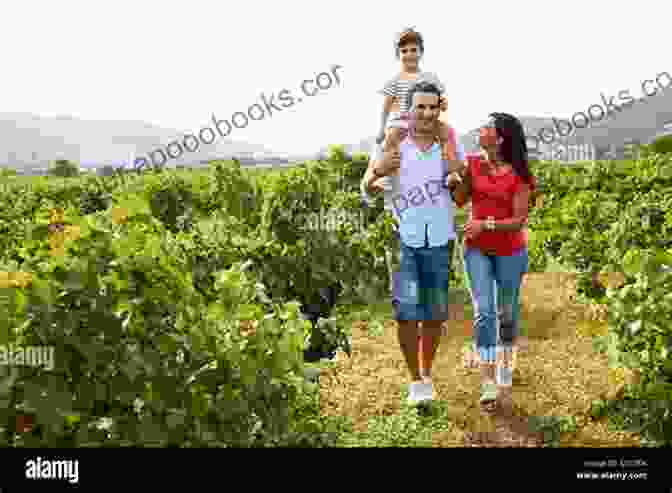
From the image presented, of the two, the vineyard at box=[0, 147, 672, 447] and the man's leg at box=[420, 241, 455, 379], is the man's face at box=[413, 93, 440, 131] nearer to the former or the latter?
the man's leg at box=[420, 241, 455, 379]

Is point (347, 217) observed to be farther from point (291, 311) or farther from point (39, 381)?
point (39, 381)

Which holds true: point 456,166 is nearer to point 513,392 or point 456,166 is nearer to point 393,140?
point 393,140

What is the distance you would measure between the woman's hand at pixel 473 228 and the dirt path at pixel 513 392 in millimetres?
1106

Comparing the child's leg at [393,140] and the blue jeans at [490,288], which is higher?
the child's leg at [393,140]

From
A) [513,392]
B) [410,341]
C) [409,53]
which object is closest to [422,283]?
[410,341]

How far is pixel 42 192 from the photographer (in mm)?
17969

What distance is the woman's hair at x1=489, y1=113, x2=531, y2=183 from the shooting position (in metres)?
4.18

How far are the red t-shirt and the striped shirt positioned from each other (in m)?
0.66

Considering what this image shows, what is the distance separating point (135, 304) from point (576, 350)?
13.7ft

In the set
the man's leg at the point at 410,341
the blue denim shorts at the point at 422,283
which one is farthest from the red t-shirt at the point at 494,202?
the man's leg at the point at 410,341

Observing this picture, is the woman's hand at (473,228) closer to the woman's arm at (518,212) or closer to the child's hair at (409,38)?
the woman's arm at (518,212)

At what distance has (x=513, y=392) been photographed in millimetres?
4824

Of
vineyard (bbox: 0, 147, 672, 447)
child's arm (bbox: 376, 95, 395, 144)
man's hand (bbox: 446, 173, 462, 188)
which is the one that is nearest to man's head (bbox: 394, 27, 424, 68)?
child's arm (bbox: 376, 95, 395, 144)

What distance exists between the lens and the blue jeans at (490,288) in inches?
166
